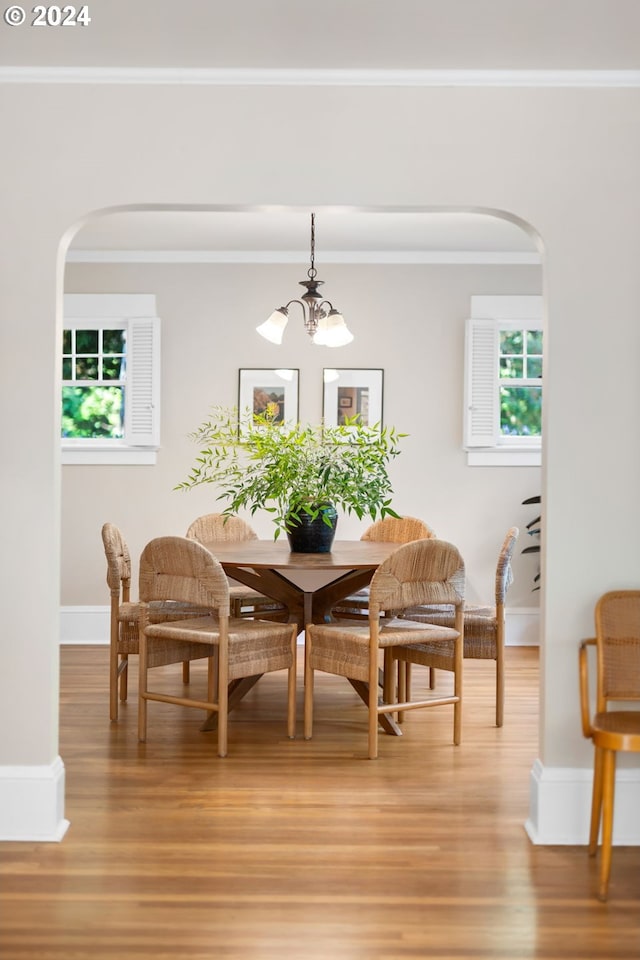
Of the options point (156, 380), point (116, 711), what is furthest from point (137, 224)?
point (116, 711)

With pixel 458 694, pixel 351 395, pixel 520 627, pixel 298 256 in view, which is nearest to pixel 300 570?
pixel 458 694

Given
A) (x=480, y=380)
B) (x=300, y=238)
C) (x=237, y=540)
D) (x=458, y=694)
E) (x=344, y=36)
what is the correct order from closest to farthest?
(x=344, y=36)
(x=458, y=694)
(x=237, y=540)
(x=300, y=238)
(x=480, y=380)

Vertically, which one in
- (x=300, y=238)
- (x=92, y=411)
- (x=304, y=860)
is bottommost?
(x=304, y=860)

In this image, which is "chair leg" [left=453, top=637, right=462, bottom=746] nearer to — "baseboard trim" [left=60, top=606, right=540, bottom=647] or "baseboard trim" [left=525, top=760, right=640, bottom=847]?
"baseboard trim" [left=525, top=760, right=640, bottom=847]

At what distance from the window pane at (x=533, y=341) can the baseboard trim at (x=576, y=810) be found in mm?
3778

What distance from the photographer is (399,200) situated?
3.09 meters

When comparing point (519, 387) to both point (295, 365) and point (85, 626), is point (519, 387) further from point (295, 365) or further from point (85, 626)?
point (85, 626)

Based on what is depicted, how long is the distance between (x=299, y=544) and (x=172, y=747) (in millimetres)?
1198

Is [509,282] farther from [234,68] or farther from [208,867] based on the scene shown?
[208,867]

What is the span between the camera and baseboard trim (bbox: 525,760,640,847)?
9.95ft

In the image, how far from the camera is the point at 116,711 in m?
4.41

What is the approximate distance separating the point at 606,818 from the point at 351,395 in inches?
157

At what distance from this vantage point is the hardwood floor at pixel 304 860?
7.86ft

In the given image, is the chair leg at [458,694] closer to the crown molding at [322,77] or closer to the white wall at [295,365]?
the white wall at [295,365]
